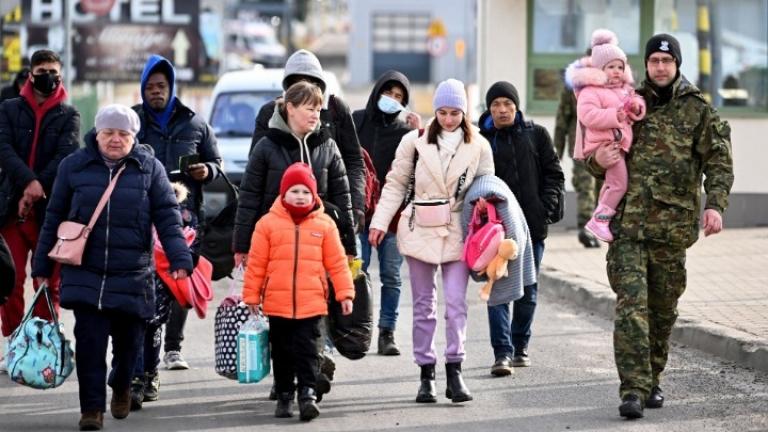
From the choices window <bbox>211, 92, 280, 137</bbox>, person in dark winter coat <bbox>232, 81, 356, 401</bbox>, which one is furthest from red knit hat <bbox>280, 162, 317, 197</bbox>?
window <bbox>211, 92, 280, 137</bbox>

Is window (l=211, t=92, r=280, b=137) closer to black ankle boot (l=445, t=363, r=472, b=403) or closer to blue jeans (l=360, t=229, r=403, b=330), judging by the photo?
blue jeans (l=360, t=229, r=403, b=330)

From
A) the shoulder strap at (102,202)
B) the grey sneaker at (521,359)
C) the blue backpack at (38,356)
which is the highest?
the shoulder strap at (102,202)

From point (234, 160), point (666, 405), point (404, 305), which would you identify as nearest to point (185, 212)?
point (666, 405)

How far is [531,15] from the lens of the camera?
20656mm

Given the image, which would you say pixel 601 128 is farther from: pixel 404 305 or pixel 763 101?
pixel 763 101

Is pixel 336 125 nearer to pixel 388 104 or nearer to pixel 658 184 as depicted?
pixel 388 104

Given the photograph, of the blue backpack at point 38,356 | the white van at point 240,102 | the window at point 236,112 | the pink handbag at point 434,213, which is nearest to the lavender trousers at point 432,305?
the pink handbag at point 434,213

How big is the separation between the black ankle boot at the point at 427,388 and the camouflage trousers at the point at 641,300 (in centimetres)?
108

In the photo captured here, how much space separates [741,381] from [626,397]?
5.06ft

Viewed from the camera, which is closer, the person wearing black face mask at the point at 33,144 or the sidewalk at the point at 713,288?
the person wearing black face mask at the point at 33,144

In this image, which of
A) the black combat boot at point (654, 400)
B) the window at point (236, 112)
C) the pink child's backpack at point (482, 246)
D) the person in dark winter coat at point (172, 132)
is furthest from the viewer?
the window at point (236, 112)

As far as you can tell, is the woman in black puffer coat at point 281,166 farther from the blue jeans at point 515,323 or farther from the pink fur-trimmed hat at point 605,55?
the blue jeans at point 515,323

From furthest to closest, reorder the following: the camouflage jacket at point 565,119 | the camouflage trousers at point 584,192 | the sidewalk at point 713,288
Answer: the camouflage trousers at point 584,192, the camouflage jacket at point 565,119, the sidewalk at point 713,288

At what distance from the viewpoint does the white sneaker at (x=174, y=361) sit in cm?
1092
